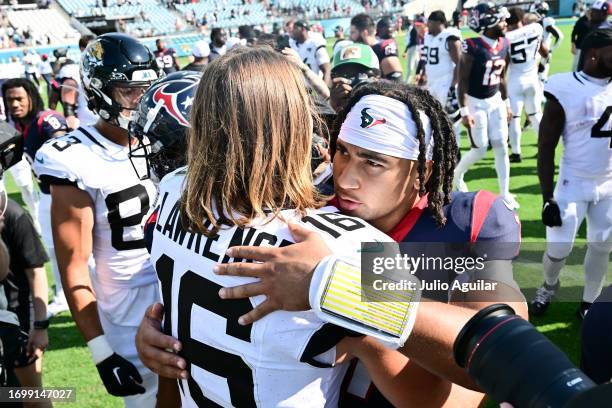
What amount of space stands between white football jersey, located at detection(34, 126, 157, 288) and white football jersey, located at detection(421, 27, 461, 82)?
8.05 m

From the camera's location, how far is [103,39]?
3.05 metres

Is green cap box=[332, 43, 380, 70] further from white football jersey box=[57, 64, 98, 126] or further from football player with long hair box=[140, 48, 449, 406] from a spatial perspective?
white football jersey box=[57, 64, 98, 126]

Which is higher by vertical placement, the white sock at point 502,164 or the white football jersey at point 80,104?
the white football jersey at point 80,104

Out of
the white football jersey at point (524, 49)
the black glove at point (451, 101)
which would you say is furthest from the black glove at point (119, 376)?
the black glove at point (451, 101)

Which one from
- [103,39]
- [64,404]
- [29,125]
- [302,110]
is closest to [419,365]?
[302,110]

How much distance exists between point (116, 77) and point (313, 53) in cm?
819

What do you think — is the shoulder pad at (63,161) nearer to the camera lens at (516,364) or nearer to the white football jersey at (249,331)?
the white football jersey at (249,331)

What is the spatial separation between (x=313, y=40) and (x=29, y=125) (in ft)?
19.6

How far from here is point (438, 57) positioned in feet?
32.7

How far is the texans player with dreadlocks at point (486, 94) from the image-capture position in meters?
7.12

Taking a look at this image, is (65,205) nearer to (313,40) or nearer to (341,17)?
(313,40)

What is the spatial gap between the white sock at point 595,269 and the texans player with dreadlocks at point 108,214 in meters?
3.24

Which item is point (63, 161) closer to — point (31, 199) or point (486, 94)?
point (31, 199)

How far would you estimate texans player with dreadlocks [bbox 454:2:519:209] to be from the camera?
7121mm
